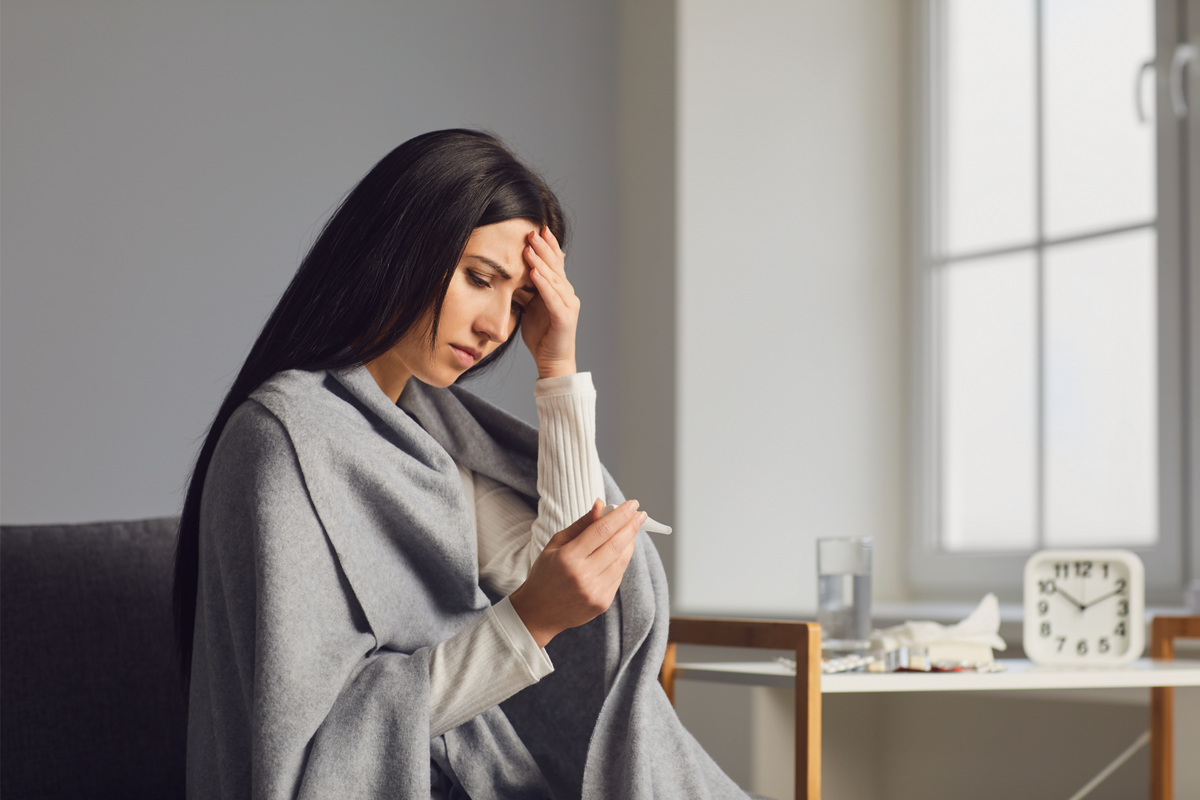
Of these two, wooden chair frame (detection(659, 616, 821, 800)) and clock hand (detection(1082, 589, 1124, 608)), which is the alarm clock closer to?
clock hand (detection(1082, 589, 1124, 608))

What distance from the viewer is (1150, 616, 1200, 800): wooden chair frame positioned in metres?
1.42

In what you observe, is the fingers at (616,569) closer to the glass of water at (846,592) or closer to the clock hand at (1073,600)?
the glass of water at (846,592)

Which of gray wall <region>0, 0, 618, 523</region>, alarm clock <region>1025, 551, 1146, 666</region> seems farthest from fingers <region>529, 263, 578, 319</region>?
gray wall <region>0, 0, 618, 523</region>

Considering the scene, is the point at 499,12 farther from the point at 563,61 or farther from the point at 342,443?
the point at 342,443

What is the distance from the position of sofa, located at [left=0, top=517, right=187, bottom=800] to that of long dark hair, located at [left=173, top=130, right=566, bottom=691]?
26 cm

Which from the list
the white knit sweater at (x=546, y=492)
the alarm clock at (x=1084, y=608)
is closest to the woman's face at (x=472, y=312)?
the white knit sweater at (x=546, y=492)

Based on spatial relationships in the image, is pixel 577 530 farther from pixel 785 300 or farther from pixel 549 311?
pixel 785 300

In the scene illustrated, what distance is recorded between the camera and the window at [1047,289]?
6.18ft

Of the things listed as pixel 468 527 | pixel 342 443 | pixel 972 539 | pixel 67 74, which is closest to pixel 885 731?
pixel 972 539

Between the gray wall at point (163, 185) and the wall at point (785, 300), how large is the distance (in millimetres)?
386

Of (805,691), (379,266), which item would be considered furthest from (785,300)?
(379,266)

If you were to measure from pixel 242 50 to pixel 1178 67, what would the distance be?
1.57 metres

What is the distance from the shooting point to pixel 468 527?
109 centimetres

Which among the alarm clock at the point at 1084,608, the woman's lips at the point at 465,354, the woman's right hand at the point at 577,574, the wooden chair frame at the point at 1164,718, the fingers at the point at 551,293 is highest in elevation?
the fingers at the point at 551,293
